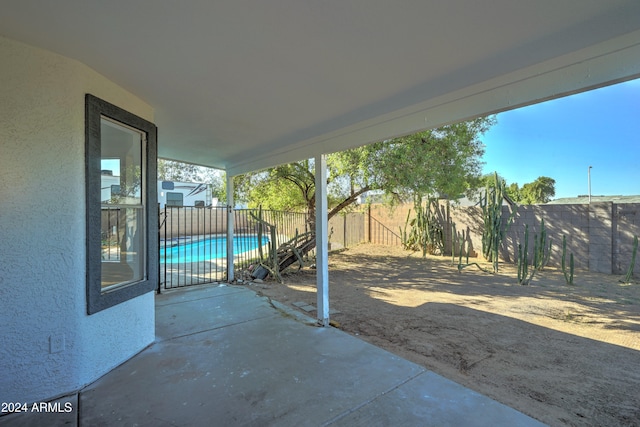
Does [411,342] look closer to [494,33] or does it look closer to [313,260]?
[494,33]

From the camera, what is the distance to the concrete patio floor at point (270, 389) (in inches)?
83.3

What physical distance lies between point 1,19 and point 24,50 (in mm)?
446

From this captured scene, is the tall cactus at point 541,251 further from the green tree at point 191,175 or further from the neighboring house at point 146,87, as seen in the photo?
the green tree at point 191,175

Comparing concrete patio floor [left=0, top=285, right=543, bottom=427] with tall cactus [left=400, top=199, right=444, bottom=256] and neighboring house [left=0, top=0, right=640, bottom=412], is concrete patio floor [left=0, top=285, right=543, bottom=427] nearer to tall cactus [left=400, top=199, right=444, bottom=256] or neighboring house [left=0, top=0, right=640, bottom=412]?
neighboring house [left=0, top=0, right=640, bottom=412]

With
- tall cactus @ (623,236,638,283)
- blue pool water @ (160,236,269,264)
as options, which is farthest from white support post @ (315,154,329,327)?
tall cactus @ (623,236,638,283)

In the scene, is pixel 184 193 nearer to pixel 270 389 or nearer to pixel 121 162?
pixel 121 162

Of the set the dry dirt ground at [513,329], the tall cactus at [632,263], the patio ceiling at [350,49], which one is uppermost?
the patio ceiling at [350,49]

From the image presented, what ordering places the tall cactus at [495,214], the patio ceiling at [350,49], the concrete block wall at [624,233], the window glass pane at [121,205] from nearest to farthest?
1. the patio ceiling at [350,49]
2. the window glass pane at [121,205]
3. the concrete block wall at [624,233]
4. the tall cactus at [495,214]

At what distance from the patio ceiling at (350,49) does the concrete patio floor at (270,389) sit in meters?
2.38

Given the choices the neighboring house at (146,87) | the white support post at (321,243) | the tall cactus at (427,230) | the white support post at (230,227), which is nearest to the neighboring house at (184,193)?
the white support post at (230,227)

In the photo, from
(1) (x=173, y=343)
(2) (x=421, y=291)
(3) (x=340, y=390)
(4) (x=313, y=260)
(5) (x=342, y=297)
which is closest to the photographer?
(3) (x=340, y=390)

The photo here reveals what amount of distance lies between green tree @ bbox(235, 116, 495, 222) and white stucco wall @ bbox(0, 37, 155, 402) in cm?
570

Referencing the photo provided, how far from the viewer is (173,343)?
3412 mm

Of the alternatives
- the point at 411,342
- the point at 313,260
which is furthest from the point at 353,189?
the point at 411,342
